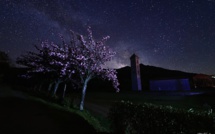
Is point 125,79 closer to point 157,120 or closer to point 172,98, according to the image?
point 172,98

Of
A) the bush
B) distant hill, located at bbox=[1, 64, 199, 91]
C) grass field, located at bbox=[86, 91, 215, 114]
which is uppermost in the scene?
distant hill, located at bbox=[1, 64, 199, 91]

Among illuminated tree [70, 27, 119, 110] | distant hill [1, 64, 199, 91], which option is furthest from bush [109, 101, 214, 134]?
distant hill [1, 64, 199, 91]

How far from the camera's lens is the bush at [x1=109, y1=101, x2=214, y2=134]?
19.9ft

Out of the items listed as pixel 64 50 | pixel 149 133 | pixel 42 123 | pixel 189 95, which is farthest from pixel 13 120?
pixel 189 95

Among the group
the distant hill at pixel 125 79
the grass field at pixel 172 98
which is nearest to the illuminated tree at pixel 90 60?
the grass field at pixel 172 98

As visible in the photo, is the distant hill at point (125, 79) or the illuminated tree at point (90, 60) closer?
the illuminated tree at point (90, 60)

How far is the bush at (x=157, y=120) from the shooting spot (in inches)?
239

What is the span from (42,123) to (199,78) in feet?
138

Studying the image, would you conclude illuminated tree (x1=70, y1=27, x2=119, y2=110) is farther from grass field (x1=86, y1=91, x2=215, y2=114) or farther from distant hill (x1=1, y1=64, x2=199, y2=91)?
distant hill (x1=1, y1=64, x2=199, y2=91)

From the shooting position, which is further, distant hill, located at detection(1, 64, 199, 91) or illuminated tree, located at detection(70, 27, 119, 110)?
distant hill, located at detection(1, 64, 199, 91)

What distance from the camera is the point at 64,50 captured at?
2300 centimetres

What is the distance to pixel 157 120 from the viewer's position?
25.7 feet

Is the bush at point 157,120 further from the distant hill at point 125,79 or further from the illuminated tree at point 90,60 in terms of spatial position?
the distant hill at point 125,79

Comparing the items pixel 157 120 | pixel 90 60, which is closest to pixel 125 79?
pixel 90 60
